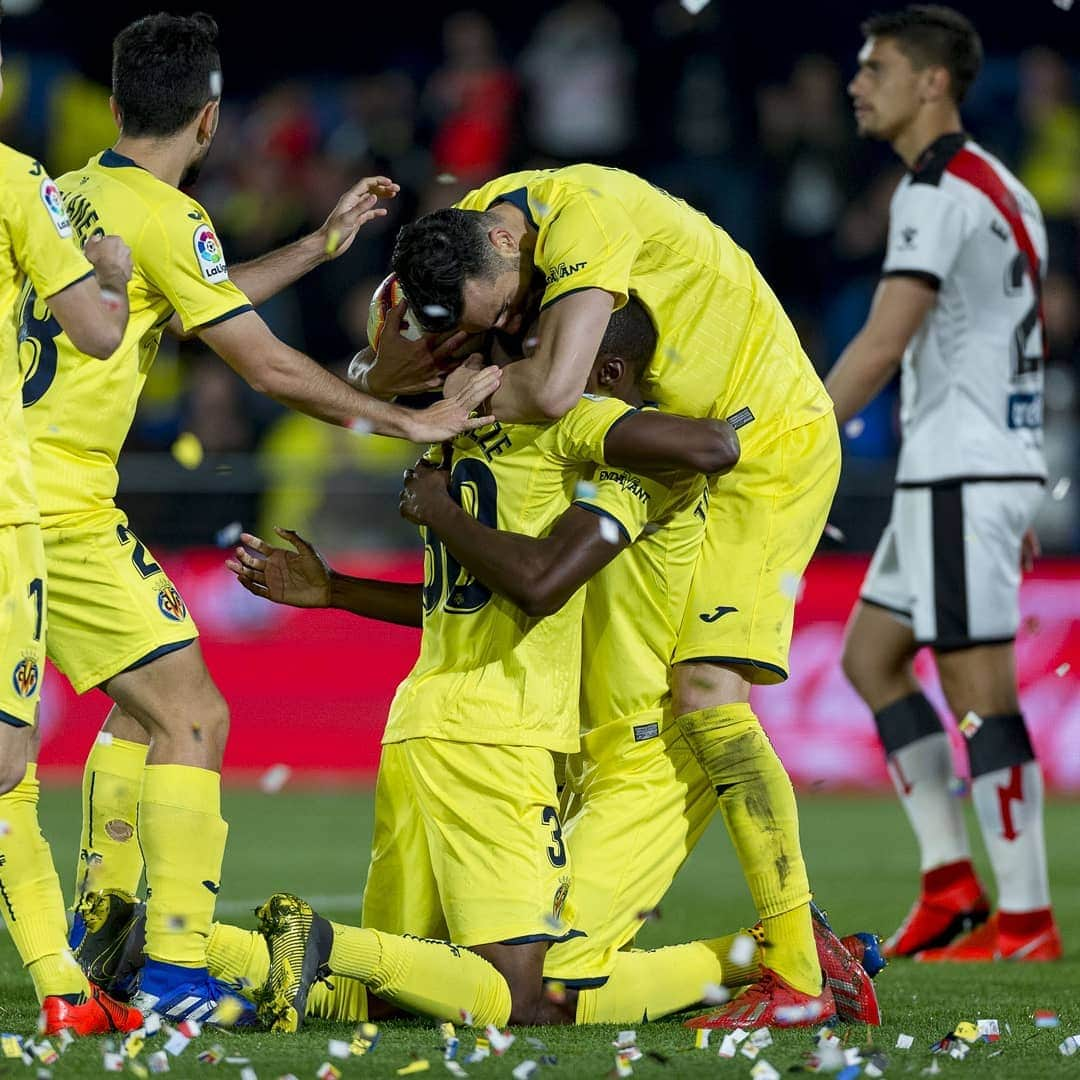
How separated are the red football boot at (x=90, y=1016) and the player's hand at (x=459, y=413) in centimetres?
137

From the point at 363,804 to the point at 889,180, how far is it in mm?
5538

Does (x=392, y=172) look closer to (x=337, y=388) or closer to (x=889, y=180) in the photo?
(x=889, y=180)

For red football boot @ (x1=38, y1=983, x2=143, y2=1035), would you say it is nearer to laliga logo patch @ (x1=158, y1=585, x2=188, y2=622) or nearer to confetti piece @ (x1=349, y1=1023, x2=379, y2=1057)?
confetti piece @ (x1=349, y1=1023, x2=379, y2=1057)

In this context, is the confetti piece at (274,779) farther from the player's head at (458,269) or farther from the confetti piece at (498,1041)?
the confetti piece at (498,1041)

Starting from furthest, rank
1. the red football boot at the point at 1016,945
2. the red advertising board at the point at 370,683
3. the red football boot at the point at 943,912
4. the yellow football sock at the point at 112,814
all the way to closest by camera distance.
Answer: the red advertising board at the point at 370,683, the red football boot at the point at 943,912, the red football boot at the point at 1016,945, the yellow football sock at the point at 112,814

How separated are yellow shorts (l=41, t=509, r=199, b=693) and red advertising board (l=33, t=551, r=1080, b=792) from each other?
5862mm

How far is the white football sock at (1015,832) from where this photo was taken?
587 cm

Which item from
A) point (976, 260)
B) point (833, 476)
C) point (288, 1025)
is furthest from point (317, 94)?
point (288, 1025)

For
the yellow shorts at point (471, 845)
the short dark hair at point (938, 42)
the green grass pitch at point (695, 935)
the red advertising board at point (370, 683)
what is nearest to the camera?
the green grass pitch at point (695, 935)

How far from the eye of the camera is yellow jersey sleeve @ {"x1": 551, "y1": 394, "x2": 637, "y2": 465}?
4348mm

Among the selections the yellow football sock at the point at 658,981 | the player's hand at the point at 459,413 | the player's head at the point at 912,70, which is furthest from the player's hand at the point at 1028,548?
the player's hand at the point at 459,413

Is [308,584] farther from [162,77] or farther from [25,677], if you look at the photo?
[162,77]

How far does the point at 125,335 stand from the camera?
442cm

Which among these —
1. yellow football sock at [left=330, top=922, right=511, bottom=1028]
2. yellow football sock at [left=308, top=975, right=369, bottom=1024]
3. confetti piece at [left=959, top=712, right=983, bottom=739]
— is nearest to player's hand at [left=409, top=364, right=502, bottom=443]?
yellow football sock at [left=330, top=922, right=511, bottom=1028]
